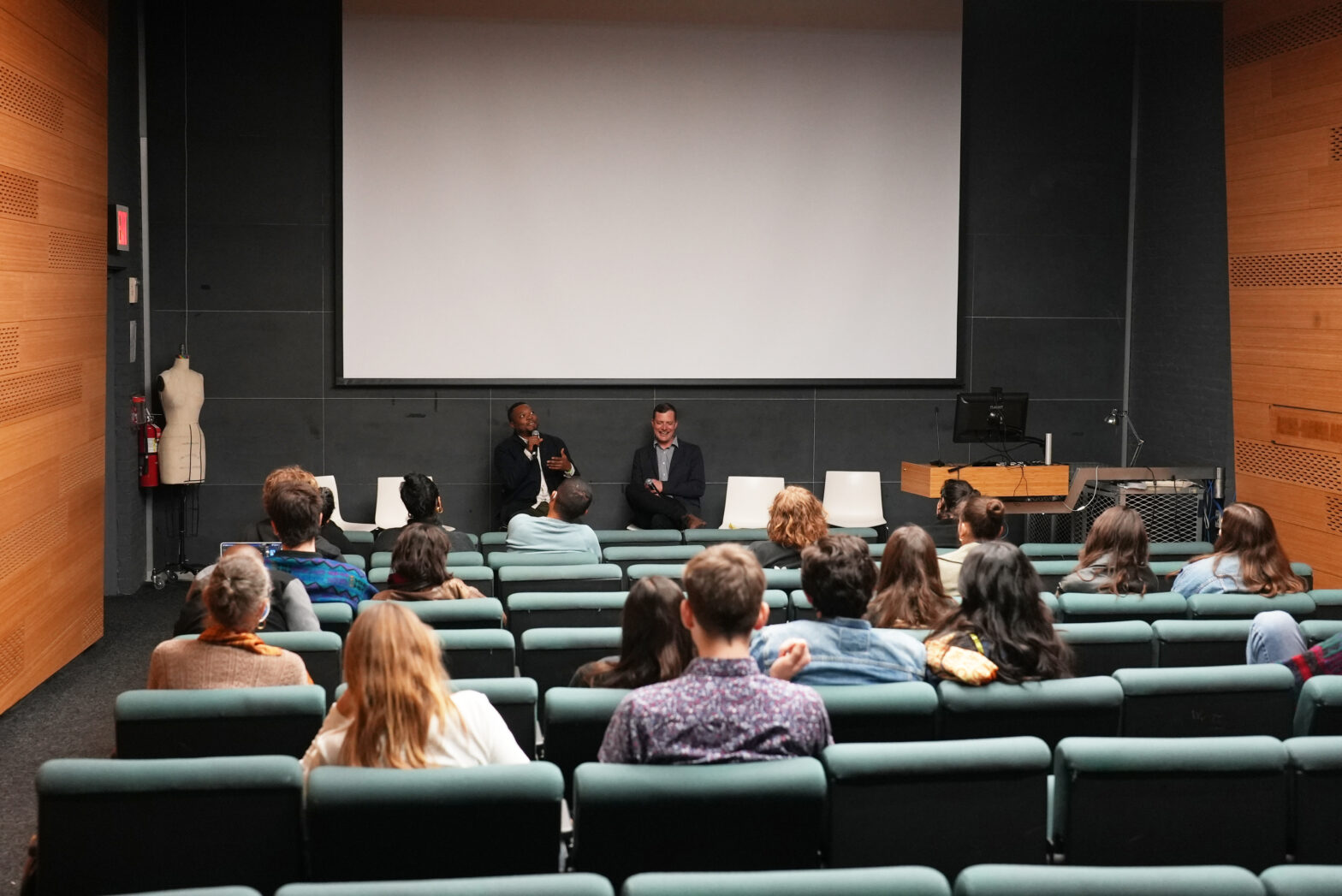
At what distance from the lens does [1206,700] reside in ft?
11.1

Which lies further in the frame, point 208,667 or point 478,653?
point 478,653

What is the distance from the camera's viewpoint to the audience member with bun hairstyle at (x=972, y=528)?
490 centimetres

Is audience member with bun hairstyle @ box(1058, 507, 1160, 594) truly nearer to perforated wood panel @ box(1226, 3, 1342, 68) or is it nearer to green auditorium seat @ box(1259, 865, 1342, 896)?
green auditorium seat @ box(1259, 865, 1342, 896)

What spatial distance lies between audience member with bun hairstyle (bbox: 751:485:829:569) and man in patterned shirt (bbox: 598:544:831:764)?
241cm

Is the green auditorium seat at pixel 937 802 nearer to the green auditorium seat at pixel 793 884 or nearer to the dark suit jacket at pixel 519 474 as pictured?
the green auditorium seat at pixel 793 884

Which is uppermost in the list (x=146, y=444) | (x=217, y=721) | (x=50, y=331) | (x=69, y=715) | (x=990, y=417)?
(x=50, y=331)

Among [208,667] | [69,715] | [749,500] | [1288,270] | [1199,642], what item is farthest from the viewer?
[749,500]

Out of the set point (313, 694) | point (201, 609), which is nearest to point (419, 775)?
point (313, 694)

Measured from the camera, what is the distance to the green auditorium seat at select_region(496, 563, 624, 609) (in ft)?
16.6

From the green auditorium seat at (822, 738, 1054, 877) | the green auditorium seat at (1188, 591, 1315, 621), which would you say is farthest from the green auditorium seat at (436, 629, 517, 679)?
the green auditorium seat at (1188, 591, 1315, 621)

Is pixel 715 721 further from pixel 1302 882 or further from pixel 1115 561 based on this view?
pixel 1115 561

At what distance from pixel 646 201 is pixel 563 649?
5773 mm

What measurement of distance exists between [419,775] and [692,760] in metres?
0.56

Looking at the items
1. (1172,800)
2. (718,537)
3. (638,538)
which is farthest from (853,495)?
(1172,800)
